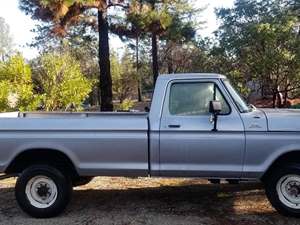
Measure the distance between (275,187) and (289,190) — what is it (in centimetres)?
19

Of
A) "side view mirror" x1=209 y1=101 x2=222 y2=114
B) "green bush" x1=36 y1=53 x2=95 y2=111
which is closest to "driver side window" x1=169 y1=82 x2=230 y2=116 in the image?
"side view mirror" x1=209 y1=101 x2=222 y2=114

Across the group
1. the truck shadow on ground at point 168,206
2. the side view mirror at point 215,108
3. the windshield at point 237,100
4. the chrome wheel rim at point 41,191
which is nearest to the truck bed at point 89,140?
the chrome wheel rim at point 41,191

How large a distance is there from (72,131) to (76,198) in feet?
5.19

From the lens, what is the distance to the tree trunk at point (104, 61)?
1823 centimetres

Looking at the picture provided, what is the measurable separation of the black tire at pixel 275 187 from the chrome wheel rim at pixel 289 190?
0.04 meters

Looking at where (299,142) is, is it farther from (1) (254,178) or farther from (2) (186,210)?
(2) (186,210)

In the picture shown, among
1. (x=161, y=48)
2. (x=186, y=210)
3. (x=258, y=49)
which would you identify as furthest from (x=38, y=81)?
(x=161, y=48)

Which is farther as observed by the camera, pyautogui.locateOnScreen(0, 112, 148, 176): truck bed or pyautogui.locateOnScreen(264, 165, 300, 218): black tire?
pyautogui.locateOnScreen(0, 112, 148, 176): truck bed

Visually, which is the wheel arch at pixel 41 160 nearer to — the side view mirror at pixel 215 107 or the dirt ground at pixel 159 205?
the dirt ground at pixel 159 205

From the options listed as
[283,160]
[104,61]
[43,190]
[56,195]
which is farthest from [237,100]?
[104,61]

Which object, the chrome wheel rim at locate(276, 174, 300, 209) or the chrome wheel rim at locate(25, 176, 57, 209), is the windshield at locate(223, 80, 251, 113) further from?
the chrome wheel rim at locate(25, 176, 57, 209)

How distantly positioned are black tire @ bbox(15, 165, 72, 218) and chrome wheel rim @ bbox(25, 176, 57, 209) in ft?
0.10

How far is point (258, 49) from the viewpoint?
717 inches

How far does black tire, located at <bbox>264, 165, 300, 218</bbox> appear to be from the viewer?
583 cm
